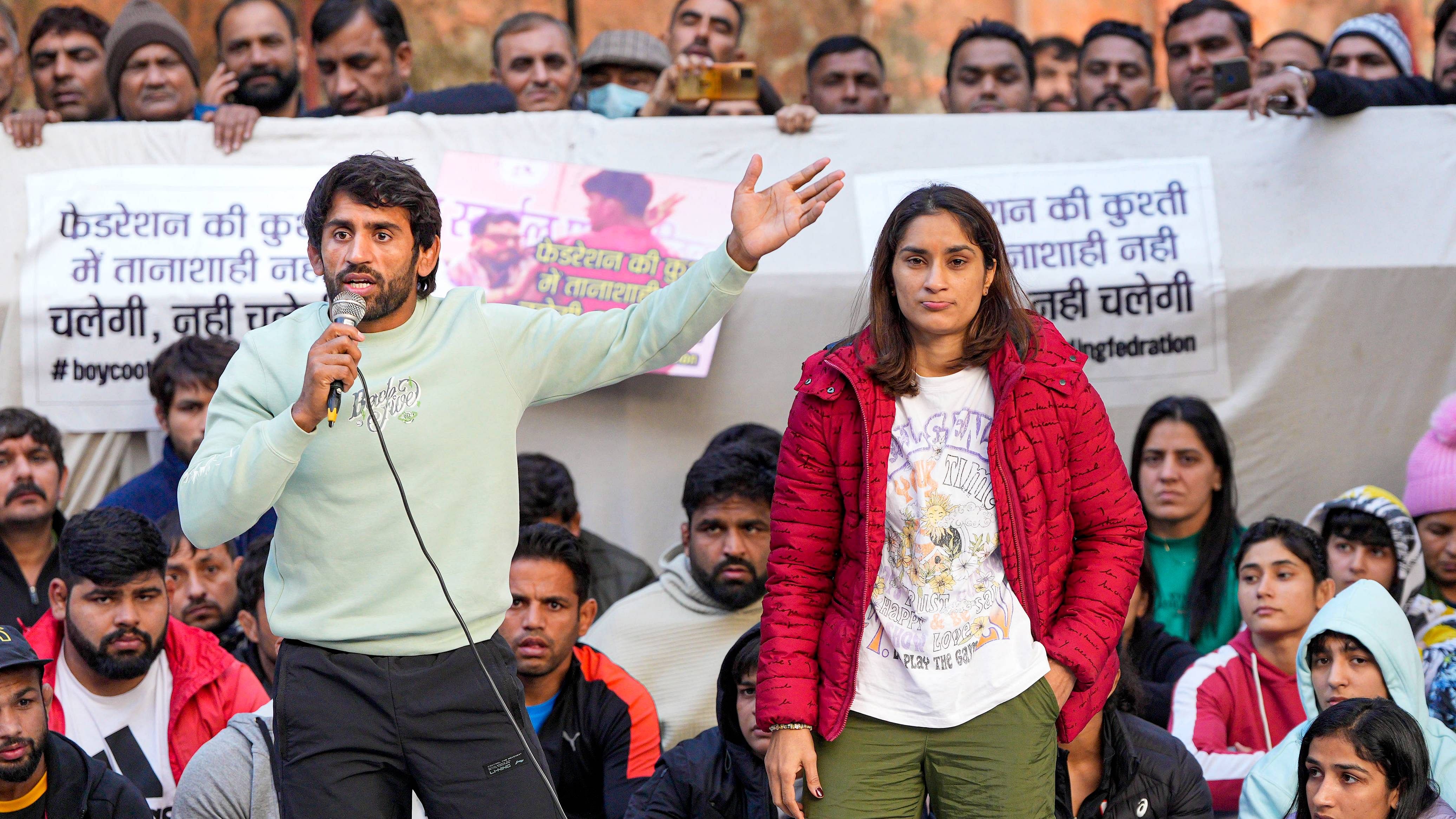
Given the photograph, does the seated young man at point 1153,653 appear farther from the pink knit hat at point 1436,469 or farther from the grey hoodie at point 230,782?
the grey hoodie at point 230,782

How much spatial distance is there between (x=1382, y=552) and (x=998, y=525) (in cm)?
262

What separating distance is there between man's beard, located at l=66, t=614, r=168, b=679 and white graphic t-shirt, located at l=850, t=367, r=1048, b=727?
91.7 inches

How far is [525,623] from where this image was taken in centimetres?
439

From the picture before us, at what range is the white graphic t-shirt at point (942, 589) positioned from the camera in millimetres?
2799

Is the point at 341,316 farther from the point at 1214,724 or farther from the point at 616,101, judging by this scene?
the point at 616,101

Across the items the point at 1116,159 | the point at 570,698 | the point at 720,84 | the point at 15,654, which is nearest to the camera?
the point at 15,654

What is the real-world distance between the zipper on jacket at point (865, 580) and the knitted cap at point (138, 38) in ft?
14.5

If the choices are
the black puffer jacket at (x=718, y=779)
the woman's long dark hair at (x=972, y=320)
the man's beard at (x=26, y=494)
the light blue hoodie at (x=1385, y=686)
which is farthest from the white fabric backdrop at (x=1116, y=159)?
the woman's long dark hair at (x=972, y=320)

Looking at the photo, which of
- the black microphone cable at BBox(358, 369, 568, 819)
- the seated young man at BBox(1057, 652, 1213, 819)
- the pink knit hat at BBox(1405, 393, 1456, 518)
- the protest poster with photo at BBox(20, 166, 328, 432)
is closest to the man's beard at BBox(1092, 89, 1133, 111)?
the pink knit hat at BBox(1405, 393, 1456, 518)

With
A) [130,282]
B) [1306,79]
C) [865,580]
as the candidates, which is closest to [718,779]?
[865,580]

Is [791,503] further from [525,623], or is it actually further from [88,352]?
[88,352]

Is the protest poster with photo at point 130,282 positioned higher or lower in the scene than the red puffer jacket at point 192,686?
higher

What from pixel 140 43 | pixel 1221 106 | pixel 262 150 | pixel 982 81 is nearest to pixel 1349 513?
pixel 1221 106

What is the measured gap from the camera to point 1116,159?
18.9 ft
